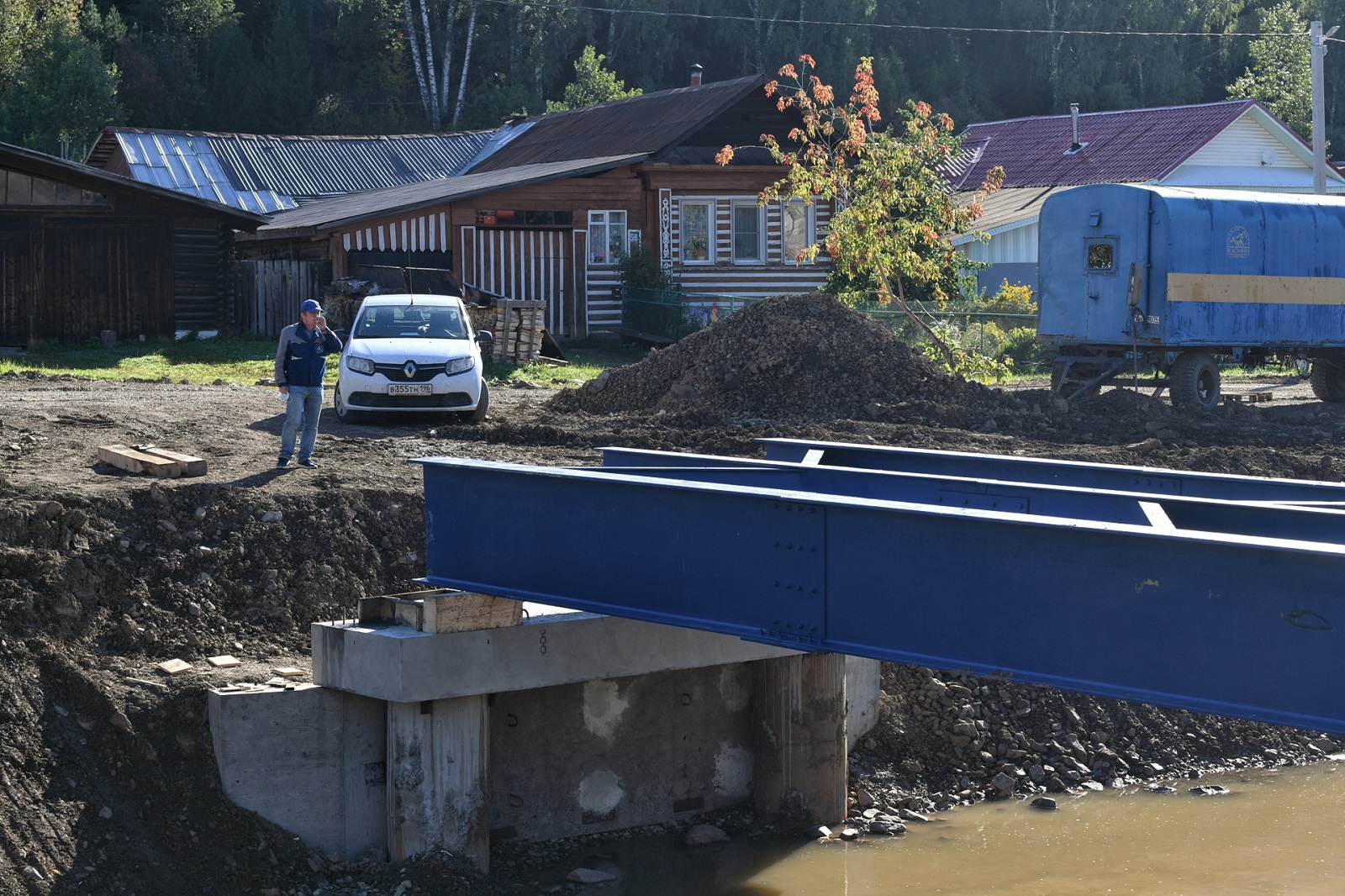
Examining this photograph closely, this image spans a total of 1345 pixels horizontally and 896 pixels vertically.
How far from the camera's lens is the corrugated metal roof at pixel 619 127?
1229 inches

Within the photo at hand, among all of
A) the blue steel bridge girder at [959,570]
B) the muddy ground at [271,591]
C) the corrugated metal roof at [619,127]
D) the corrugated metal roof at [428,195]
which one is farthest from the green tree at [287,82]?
the blue steel bridge girder at [959,570]

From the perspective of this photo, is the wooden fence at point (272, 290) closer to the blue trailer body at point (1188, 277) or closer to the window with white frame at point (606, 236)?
the window with white frame at point (606, 236)

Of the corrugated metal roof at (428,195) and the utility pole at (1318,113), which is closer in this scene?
the corrugated metal roof at (428,195)

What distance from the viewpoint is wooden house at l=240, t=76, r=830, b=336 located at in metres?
28.6

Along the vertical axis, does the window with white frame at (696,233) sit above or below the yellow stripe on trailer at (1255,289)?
above

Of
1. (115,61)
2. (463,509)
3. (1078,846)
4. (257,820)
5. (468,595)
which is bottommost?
(1078,846)

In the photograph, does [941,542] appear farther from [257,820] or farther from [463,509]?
[257,820]

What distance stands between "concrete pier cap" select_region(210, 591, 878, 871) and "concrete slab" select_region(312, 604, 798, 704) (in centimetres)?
Answer: 1

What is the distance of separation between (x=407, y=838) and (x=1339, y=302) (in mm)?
17398

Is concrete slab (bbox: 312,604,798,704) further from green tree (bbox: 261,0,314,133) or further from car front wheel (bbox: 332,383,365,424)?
green tree (bbox: 261,0,314,133)

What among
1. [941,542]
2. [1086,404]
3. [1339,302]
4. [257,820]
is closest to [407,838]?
[257,820]

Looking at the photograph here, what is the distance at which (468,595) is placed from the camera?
8.89m

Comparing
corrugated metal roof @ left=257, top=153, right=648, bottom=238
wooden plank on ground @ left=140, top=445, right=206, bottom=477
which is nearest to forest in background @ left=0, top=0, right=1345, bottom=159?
corrugated metal roof @ left=257, top=153, right=648, bottom=238

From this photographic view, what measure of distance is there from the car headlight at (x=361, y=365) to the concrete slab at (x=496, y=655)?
7.18m
